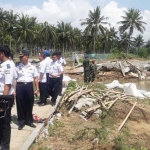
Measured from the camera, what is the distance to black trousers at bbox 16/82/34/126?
5.38 meters

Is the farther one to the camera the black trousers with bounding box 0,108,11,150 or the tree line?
the tree line

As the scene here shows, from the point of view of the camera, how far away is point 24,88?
5363 mm

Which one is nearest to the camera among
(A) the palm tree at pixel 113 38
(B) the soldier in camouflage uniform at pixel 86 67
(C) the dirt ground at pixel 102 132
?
(C) the dirt ground at pixel 102 132

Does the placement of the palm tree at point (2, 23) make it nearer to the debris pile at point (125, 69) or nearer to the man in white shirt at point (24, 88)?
the debris pile at point (125, 69)

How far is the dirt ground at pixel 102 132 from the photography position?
4859 mm

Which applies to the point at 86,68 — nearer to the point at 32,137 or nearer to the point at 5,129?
→ the point at 32,137

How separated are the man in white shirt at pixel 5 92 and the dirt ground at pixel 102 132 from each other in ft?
2.28

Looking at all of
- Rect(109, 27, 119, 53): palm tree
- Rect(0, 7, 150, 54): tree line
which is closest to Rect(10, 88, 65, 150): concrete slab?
Rect(0, 7, 150, 54): tree line

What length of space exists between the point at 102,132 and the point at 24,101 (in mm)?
1790

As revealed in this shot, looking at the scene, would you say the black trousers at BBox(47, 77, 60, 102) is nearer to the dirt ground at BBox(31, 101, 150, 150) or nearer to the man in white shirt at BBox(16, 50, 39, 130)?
the dirt ground at BBox(31, 101, 150, 150)

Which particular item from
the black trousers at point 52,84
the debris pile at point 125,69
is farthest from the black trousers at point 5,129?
the debris pile at point 125,69

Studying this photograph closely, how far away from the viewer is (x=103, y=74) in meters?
23.4

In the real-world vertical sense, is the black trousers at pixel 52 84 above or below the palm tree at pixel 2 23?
below

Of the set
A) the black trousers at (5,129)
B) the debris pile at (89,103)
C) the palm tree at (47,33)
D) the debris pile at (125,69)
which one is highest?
the palm tree at (47,33)
